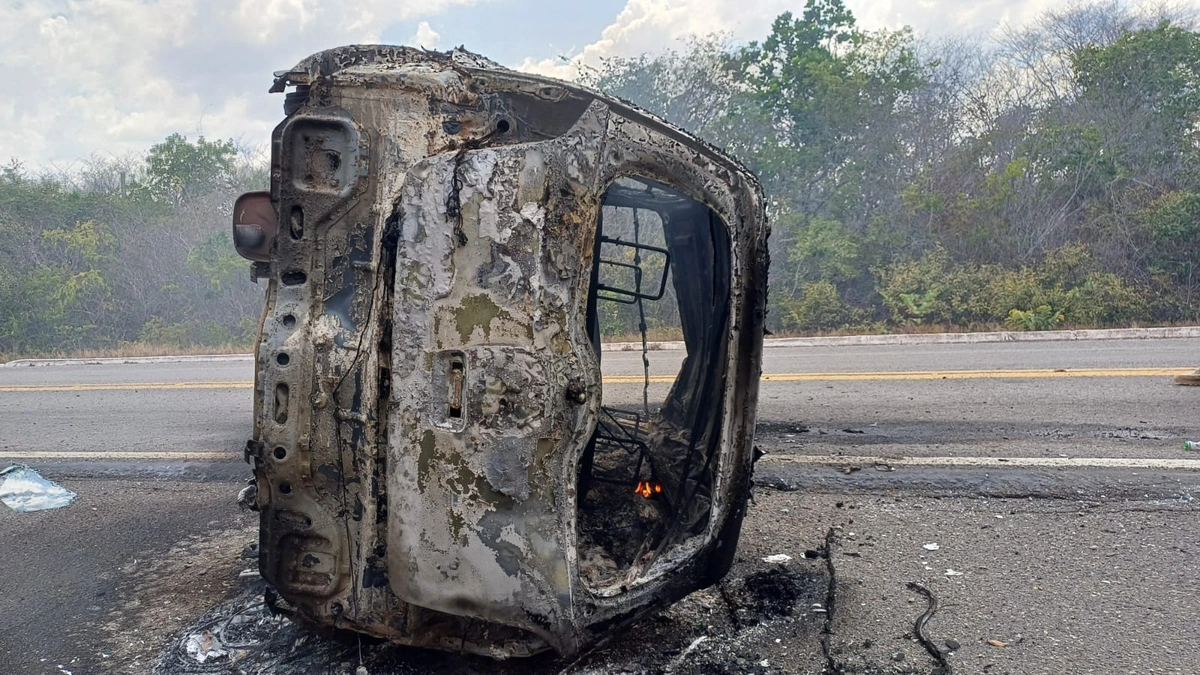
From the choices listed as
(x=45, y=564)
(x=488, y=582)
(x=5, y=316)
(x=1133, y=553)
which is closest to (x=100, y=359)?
(x=5, y=316)

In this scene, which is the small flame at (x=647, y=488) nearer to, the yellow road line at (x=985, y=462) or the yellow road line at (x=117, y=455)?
the yellow road line at (x=985, y=462)

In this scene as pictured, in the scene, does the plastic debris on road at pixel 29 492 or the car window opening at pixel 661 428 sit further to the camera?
the plastic debris on road at pixel 29 492

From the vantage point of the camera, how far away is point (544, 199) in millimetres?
1932

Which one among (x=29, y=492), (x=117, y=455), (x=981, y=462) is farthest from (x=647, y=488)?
(x=117, y=455)

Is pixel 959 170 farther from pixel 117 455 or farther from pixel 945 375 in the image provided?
pixel 117 455

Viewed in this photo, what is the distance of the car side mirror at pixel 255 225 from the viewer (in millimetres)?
2150

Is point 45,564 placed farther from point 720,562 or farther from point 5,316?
point 5,316

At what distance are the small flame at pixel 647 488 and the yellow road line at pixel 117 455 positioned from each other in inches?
113

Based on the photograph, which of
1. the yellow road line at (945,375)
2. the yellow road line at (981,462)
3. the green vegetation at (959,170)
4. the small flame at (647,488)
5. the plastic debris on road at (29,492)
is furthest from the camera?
the green vegetation at (959,170)

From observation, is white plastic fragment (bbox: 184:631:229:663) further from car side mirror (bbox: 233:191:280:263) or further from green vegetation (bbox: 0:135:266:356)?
green vegetation (bbox: 0:135:266:356)

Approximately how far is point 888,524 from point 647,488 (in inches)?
42.1

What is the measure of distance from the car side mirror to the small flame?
189cm

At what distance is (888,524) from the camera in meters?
3.32

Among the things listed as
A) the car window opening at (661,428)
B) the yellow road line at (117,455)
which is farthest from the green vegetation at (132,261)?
the car window opening at (661,428)
